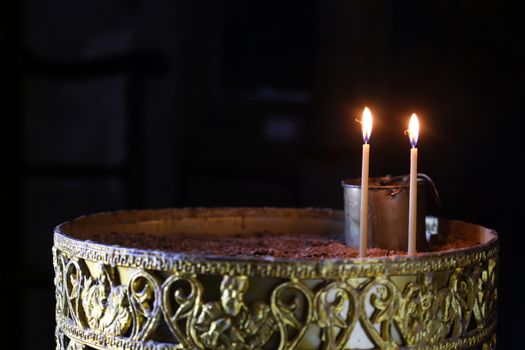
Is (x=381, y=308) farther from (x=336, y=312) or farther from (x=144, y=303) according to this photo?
(x=144, y=303)

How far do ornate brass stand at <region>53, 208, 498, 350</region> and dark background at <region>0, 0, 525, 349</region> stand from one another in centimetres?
56

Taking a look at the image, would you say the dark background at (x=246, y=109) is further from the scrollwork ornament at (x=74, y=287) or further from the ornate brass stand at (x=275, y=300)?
the scrollwork ornament at (x=74, y=287)

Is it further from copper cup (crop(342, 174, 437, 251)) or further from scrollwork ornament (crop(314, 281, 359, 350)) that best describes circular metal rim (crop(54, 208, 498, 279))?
copper cup (crop(342, 174, 437, 251))

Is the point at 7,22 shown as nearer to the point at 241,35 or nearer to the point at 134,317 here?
the point at 241,35

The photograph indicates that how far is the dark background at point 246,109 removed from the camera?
53.8 inches

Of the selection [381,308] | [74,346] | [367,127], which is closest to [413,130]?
[367,127]

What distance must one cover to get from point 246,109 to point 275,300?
152 cm

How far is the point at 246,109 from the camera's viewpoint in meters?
2.23

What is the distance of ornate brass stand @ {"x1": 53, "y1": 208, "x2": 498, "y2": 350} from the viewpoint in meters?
0.74

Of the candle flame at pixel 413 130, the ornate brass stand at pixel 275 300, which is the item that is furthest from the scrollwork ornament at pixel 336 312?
the candle flame at pixel 413 130

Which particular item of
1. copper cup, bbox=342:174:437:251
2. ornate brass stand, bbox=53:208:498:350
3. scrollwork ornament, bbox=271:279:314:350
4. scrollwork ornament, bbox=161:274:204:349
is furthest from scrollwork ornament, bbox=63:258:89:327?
copper cup, bbox=342:174:437:251

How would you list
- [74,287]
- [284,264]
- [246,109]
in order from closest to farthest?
[284,264] → [74,287] → [246,109]

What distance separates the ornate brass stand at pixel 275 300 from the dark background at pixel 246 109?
0.56 metres

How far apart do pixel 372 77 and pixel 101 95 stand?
4.65 feet
